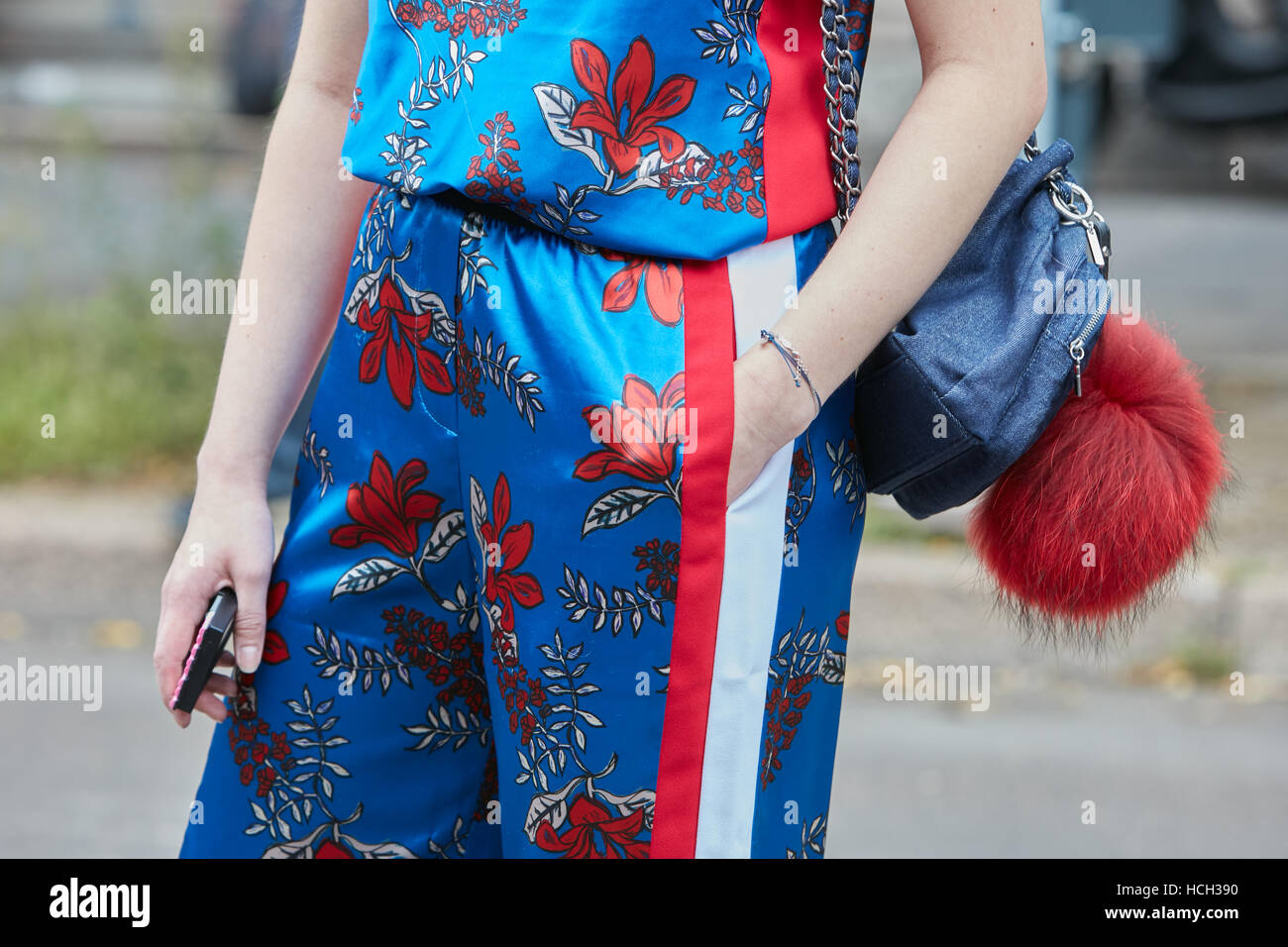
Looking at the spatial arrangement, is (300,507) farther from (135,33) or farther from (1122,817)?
(135,33)

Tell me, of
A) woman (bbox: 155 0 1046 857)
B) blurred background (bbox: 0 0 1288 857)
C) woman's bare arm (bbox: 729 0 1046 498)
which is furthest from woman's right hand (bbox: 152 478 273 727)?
blurred background (bbox: 0 0 1288 857)

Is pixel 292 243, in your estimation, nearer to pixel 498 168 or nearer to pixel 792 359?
pixel 498 168

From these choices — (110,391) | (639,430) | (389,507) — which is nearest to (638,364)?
(639,430)

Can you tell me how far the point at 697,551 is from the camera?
3.54ft

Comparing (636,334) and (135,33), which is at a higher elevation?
(135,33)

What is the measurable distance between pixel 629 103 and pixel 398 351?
0.91 ft

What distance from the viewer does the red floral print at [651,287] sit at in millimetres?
1091

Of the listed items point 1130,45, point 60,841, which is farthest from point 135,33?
point 60,841

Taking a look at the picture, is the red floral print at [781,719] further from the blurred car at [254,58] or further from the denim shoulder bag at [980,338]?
the blurred car at [254,58]

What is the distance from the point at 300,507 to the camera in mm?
1300

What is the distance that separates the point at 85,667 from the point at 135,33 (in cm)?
1150

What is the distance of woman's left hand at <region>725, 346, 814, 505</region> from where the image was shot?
3.54 feet

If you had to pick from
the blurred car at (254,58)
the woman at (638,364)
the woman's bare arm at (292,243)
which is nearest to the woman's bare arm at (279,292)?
the woman's bare arm at (292,243)

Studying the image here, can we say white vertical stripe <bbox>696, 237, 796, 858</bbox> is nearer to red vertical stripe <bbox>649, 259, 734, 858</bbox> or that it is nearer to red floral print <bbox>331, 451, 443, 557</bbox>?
red vertical stripe <bbox>649, 259, 734, 858</bbox>
